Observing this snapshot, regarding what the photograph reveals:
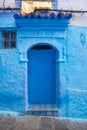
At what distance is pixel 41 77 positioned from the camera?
406 inches

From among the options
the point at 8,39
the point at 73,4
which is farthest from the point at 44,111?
the point at 73,4

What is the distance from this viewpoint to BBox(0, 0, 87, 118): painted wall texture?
32.5 feet

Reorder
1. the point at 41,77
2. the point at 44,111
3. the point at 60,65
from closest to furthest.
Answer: the point at 44,111
the point at 60,65
the point at 41,77

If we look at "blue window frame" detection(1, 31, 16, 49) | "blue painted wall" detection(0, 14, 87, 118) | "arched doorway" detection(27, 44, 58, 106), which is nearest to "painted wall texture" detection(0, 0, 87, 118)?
"blue painted wall" detection(0, 14, 87, 118)

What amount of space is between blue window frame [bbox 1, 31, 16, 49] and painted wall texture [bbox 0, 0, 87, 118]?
0.60 feet

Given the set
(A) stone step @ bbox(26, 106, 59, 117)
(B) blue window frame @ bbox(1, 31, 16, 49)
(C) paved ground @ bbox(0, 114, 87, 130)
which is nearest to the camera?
(C) paved ground @ bbox(0, 114, 87, 130)

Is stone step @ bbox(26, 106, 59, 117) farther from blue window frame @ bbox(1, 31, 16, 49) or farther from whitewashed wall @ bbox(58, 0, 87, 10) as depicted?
whitewashed wall @ bbox(58, 0, 87, 10)

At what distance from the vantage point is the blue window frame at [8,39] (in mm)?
10130

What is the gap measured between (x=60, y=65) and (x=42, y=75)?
2.62 ft

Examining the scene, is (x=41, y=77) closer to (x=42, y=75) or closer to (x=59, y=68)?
(x=42, y=75)

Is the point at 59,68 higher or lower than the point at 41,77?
higher

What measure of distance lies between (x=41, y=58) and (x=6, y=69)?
128 cm

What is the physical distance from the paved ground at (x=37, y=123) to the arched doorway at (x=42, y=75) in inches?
37.8

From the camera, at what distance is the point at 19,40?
32.6 ft
